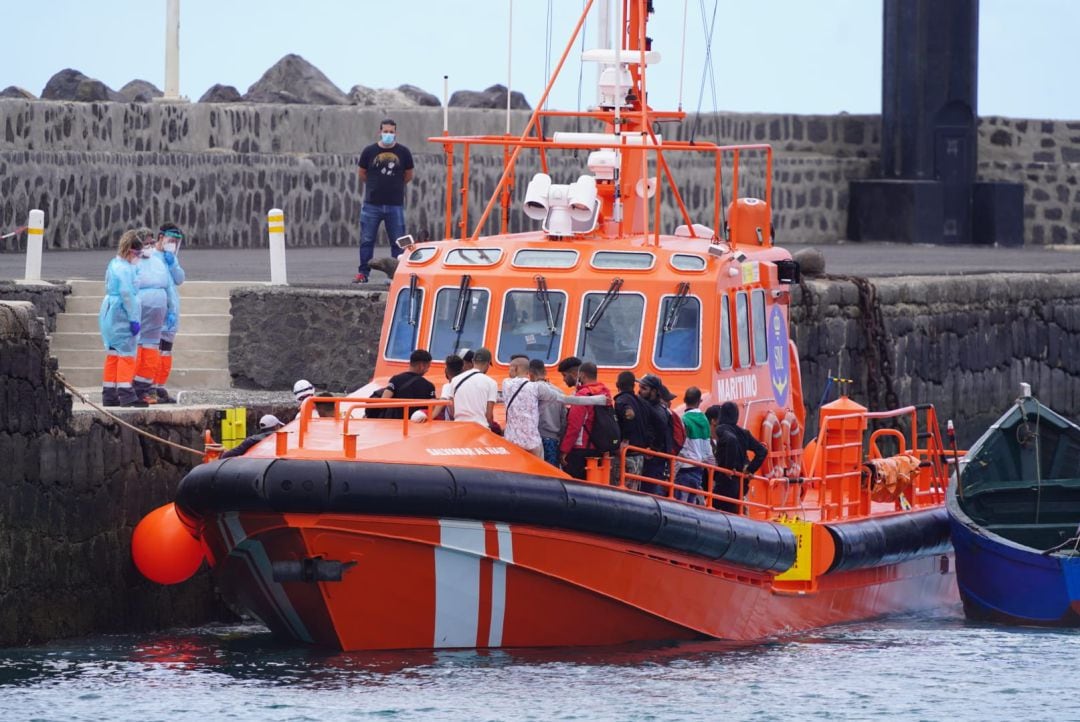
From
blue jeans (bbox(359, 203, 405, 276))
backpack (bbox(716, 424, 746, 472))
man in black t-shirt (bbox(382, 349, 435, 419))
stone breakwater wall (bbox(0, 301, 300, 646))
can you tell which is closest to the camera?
stone breakwater wall (bbox(0, 301, 300, 646))

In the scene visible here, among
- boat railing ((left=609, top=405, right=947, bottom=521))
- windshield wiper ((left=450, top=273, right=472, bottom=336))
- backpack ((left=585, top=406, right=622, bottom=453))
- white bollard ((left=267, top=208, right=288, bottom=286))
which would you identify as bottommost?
boat railing ((left=609, top=405, right=947, bottom=521))

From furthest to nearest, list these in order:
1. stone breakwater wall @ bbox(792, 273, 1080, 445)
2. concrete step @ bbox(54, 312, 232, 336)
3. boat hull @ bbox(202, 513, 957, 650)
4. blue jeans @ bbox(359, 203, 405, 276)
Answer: stone breakwater wall @ bbox(792, 273, 1080, 445)
blue jeans @ bbox(359, 203, 405, 276)
concrete step @ bbox(54, 312, 232, 336)
boat hull @ bbox(202, 513, 957, 650)

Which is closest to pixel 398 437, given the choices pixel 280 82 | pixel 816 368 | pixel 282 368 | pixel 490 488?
pixel 490 488

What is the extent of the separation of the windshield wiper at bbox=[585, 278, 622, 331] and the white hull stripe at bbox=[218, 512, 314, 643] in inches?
92.0

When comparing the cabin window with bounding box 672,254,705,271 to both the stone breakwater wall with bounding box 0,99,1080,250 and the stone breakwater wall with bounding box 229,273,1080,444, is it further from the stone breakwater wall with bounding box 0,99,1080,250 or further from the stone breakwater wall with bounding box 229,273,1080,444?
the stone breakwater wall with bounding box 0,99,1080,250

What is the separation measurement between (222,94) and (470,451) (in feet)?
54.7

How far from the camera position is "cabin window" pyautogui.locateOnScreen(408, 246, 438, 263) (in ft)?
41.1

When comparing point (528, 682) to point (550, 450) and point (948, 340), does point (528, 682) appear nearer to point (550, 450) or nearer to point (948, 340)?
point (550, 450)

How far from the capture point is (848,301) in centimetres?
1989

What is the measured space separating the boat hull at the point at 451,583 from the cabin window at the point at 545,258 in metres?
1.86

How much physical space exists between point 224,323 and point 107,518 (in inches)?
185

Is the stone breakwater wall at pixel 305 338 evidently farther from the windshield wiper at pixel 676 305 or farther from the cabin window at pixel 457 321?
the windshield wiper at pixel 676 305

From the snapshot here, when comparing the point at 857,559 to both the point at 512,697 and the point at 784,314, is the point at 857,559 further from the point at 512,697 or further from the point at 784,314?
the point at 512,697

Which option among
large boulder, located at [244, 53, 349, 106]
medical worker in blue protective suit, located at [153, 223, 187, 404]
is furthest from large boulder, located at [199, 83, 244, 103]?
medical worker in blue protective suit, located at [153, 223, 187, 404]
